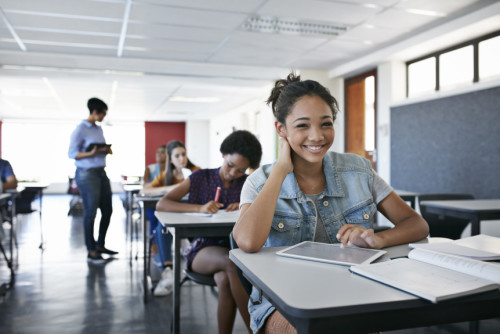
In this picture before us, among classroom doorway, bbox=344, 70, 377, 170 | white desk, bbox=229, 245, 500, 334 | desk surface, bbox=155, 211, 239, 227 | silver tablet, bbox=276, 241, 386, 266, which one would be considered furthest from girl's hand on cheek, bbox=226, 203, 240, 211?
classroom doorway, bbox=344, 70, 377, 170

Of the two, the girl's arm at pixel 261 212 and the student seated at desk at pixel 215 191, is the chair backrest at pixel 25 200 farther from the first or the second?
the girl's arm at pixel 261 212

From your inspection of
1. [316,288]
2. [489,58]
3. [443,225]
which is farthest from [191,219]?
[489,58]

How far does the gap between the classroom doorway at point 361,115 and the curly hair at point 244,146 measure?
12.5 ft

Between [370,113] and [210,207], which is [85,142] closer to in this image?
[210,207]

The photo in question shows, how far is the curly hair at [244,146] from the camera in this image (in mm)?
2422

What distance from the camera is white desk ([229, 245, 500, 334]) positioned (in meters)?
0.75

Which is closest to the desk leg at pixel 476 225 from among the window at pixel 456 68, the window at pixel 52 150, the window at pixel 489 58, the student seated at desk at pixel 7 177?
the window at pixel 489 58

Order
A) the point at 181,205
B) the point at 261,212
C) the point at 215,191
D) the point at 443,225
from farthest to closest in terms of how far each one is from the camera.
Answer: the point at 443,225
the point at 215,191
the point at 181,205
the point at 261,212

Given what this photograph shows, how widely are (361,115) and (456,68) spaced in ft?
5.52

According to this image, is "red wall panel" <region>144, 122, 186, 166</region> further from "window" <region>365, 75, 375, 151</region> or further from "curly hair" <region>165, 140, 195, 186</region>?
"curly hair" <region>165, 140, 195, 186</region>

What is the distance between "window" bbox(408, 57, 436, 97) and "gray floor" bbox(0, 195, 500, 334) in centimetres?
329

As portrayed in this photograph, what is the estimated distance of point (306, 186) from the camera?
1473 millimetres

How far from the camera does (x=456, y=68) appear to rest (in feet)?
15.6

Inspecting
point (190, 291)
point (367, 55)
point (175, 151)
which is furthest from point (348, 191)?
point (367, 55)
